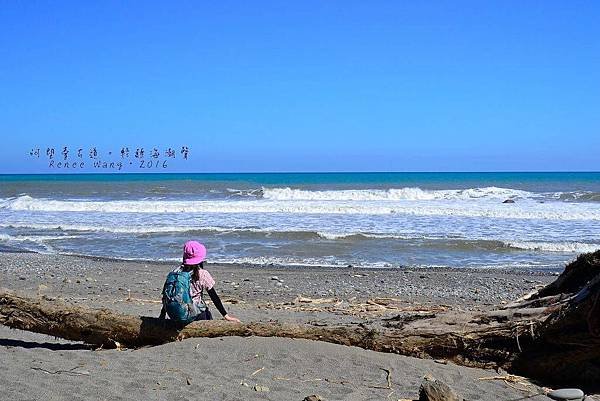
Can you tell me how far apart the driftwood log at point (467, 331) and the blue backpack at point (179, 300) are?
11cm

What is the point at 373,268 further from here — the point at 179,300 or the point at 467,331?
A: the point at 179,300

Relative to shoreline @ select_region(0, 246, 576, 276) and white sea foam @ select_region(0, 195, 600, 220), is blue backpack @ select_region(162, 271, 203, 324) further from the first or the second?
white sea foam @ select_region(0, 195, 600, 220)

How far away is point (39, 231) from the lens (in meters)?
19.8

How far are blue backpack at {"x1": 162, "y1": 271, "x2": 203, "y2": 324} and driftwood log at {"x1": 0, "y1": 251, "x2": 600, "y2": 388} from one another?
0.11m

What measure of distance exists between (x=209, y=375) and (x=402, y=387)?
1529mm

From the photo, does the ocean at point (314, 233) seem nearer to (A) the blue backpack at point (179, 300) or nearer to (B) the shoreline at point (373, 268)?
(B) the shoreline at point (373, 268)

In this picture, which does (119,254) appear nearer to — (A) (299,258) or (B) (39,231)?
(A) (299,258)

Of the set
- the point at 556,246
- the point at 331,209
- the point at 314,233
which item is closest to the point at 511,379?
the point at 556,246

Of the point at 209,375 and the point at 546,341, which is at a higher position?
the point at 546,341

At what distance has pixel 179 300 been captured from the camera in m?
5.27

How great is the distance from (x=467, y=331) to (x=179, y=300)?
257 cm

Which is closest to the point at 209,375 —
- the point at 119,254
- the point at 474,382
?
the point at 474,382

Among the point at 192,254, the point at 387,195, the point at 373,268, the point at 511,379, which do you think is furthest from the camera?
the point at 387,195

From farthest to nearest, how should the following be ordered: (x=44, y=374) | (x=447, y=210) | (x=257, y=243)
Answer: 1. (x=447, y=210)
2. (x=257, y=243)
3. (x=44, y=374)
